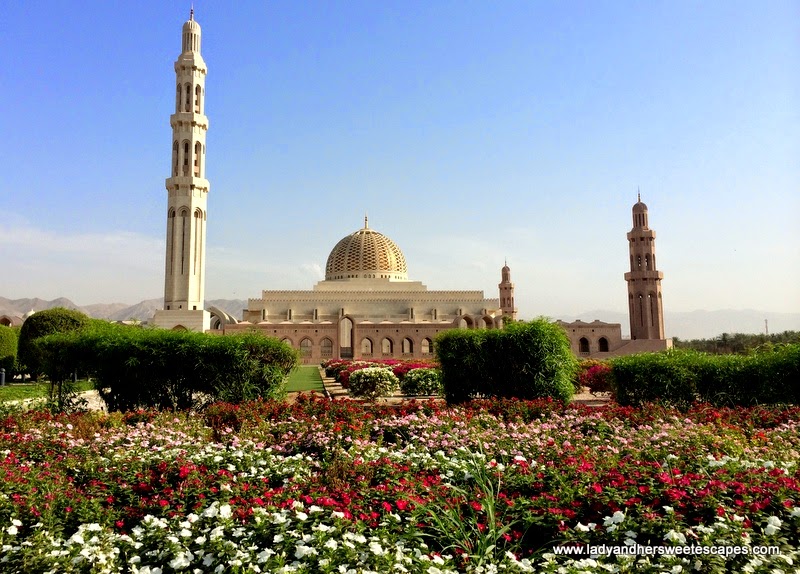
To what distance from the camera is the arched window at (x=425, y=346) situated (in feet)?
116

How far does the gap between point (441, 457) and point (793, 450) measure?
10.0 ft

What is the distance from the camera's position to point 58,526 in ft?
10.3

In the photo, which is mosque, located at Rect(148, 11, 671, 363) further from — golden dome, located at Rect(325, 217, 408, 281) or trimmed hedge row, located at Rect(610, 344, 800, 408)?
trimmed hedge row, located at Rect(610, 344, 800, 408)

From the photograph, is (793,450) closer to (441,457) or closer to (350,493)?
(441,457)

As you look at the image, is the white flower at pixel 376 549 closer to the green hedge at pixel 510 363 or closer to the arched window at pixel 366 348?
the green hedge at pixel 510 363

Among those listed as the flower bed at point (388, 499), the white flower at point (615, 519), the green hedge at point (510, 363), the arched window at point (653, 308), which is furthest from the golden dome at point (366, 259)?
the white flower at point (615, 519)

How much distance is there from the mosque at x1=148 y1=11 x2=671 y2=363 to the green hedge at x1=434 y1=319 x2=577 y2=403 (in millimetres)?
18054

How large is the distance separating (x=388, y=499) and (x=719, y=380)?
259 inches

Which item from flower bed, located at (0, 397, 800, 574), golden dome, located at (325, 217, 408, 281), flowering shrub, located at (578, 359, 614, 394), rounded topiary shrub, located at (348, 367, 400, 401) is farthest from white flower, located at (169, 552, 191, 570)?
golden dome, located at (325, 217, 408, 281)

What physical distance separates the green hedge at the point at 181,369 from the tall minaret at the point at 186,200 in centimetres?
2520

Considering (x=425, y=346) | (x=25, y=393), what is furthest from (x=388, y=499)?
(x=425, y=346)

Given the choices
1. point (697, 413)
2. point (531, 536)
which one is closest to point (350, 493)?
point (531, 536)

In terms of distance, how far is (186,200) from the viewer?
32.3m

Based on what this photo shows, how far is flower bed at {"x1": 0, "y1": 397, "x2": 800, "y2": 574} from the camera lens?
271cm
